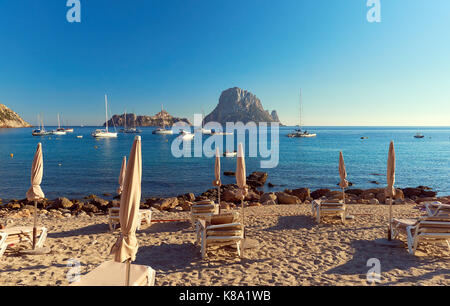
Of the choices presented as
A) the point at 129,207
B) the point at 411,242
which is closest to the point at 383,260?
the point at 411,242

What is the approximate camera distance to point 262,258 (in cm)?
610

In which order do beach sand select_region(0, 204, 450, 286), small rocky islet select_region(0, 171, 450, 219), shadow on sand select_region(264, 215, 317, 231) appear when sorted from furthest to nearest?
small rocky islet select_region(0, 171, 450, 219)
shadow on sand select_region(264, 215, 317, 231)
beach sand select_region(0, 204, 450, 286)

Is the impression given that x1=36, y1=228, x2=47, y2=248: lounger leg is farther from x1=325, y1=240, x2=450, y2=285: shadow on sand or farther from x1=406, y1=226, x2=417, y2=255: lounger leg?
x1=406, y1=226, x2=417, y2=255: lounger leg

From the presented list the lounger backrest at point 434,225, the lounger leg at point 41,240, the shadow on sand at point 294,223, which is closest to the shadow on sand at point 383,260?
the lounger backrest at point 434,225

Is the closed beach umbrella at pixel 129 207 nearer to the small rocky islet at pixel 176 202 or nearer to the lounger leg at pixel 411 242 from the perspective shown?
the lounger leg at pixel 411 242

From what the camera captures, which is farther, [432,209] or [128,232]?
[432,209]

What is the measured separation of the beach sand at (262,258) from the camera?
502 centimetres

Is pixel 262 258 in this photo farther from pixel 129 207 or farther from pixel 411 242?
pixel 129 207

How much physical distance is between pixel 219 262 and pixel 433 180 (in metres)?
30.8

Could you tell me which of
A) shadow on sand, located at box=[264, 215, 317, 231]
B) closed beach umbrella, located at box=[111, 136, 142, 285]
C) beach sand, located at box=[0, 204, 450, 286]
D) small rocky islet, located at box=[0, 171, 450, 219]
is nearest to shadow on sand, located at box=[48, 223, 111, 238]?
beach sand, located at box=[0, 204, 450, 286]

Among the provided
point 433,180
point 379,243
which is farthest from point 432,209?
point 433,180

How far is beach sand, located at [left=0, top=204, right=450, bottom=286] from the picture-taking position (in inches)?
198
